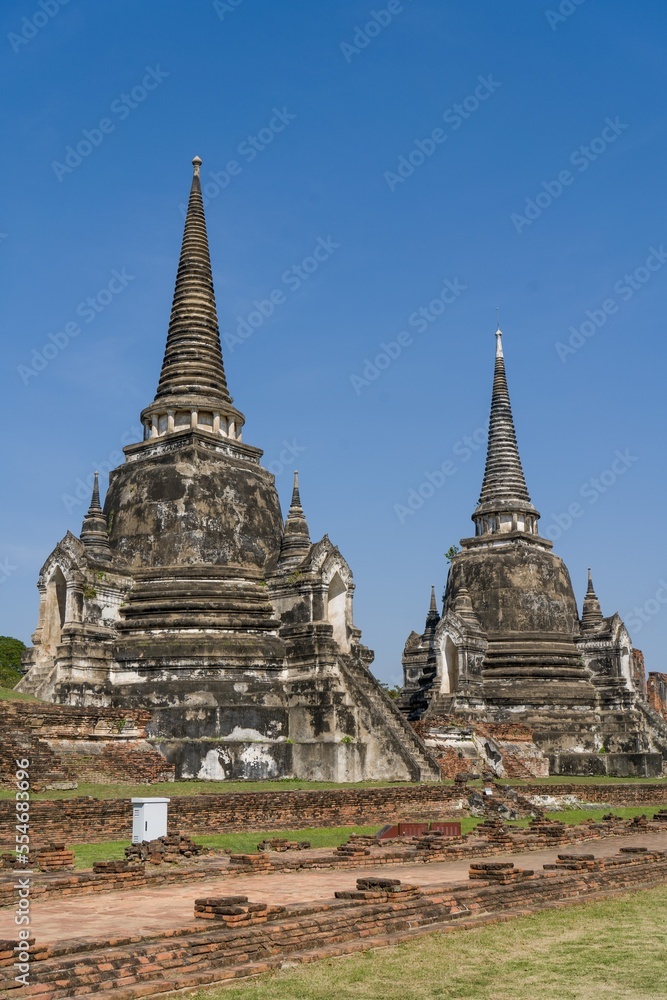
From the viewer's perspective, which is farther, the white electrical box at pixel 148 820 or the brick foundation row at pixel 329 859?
the white electrical box at pixel 148 820

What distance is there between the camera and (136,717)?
23.3 meters

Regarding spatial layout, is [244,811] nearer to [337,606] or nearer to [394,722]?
[394,722]

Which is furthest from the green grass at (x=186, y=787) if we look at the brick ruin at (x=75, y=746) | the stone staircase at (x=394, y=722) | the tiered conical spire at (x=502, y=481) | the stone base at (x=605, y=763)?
the tiered conical spire at (x=502, y=481)

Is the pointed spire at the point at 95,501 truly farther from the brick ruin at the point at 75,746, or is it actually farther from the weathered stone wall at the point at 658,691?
the weathered stone wall at the point at 658,691

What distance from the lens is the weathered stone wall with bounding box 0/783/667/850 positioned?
15828 mm

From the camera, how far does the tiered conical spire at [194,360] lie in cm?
2983

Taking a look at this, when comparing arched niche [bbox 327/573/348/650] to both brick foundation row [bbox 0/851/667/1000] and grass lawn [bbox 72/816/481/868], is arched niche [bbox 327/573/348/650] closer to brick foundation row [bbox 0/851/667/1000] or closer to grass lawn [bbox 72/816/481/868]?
grass lawn [bbox 72/816/481/868]

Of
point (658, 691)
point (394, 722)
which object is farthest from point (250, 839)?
point (658, 691)

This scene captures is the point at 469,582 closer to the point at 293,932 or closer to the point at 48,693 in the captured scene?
the point at 48,693

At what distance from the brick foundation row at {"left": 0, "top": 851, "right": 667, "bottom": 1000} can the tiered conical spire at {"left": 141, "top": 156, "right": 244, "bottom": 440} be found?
19057 mm

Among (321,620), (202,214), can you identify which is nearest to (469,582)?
(321,620)

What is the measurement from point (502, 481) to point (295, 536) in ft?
42.7

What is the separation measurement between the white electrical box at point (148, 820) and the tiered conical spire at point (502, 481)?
24385 millimetres

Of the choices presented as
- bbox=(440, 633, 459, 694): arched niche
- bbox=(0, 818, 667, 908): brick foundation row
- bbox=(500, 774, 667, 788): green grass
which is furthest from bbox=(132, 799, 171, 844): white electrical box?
bbox=(440, 633, 459, 694): arched niche
